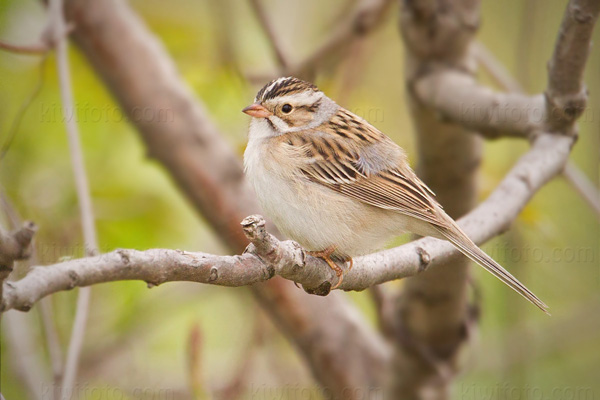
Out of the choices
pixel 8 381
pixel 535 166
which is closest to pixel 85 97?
pixel 8 381

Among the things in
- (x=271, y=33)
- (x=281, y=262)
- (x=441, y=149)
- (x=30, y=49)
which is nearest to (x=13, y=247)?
(x=281, y=262)

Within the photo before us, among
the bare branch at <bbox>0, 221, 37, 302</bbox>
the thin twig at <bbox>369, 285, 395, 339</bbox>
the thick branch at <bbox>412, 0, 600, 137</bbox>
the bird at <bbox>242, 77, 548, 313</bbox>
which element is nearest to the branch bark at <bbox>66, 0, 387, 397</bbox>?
the thin twig at <bbox>369, 285, 395, 339</bbox>

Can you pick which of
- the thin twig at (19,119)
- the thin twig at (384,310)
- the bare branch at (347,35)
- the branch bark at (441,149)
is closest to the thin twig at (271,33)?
the bare branch at (347,35)

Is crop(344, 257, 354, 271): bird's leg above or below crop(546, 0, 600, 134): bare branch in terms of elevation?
below

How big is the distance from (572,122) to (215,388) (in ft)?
10.0

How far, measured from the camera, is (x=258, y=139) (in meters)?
3.70

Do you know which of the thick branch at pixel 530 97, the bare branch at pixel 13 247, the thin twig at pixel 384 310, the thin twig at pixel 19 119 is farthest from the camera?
the thin twig at pixel 384 310

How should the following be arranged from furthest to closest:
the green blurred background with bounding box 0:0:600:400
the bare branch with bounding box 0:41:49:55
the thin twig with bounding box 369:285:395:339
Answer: the thin twig with bounding box 369:285:395:339 < the green blurred background with bounding box 0:0:600:400 < the bare branch with bounding box 0:41:49:55

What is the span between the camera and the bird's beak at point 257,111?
3.72m

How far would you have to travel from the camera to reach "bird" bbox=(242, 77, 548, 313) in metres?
3.22

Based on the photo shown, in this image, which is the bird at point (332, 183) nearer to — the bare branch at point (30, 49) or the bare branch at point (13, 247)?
the bare branch at point (30, 49)

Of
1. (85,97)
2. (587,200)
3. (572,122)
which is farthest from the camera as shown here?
(85,97)

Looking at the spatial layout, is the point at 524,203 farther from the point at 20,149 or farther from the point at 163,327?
the point at 163,327

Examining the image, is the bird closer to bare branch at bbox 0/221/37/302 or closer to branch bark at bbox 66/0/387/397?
branch bark at bbox 66/0/387/397
